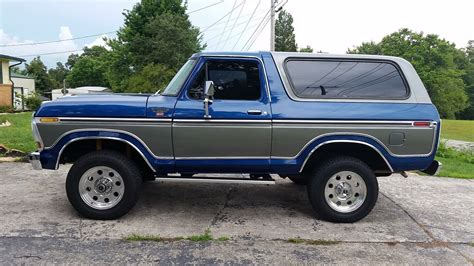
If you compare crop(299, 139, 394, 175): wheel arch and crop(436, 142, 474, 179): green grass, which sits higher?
crop(299, 139, 394, 175): wheel arch

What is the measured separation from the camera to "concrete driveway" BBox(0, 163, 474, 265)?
12.2 feet

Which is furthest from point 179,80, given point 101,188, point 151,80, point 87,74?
point 87,74

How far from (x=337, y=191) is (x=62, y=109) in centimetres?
340

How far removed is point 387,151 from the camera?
4535 millimetres

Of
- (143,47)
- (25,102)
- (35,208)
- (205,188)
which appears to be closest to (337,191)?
(205,188)

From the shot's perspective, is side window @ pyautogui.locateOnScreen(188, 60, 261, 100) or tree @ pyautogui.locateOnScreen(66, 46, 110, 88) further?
tree @ pyautogui.locateOnScreen(66, 46, 110, 88)

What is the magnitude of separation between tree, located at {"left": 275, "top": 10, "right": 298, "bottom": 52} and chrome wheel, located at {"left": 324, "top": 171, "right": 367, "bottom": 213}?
163 ft

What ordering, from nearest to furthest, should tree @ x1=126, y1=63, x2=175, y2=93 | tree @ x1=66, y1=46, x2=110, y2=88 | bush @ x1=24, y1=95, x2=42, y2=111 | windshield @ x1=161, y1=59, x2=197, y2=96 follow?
1. windshield @ x1=161, y1=59, x2=197, y2=96
2. bush @ x1=24, y1=95, x2=42, y2=111
3. tree @ x1=126, y1=63, x2=175, y2=93
4. tree @ x1=66, y1=46, x2=110, y2=88

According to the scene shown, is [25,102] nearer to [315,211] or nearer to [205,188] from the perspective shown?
[205,188]

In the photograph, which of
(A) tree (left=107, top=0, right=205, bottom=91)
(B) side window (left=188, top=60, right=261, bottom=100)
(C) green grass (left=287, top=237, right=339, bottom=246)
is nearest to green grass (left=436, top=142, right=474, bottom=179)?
(C) green grass (left=287, top=237, right=339, bottom=246)

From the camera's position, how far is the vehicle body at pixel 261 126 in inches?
173

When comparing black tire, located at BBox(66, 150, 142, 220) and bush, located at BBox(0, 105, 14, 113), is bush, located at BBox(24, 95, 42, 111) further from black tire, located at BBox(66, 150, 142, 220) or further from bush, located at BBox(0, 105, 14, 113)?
black tire, located at BBox(66, 150, 142, 220)

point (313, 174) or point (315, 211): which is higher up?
point (313, 174)

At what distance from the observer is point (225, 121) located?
441cm
